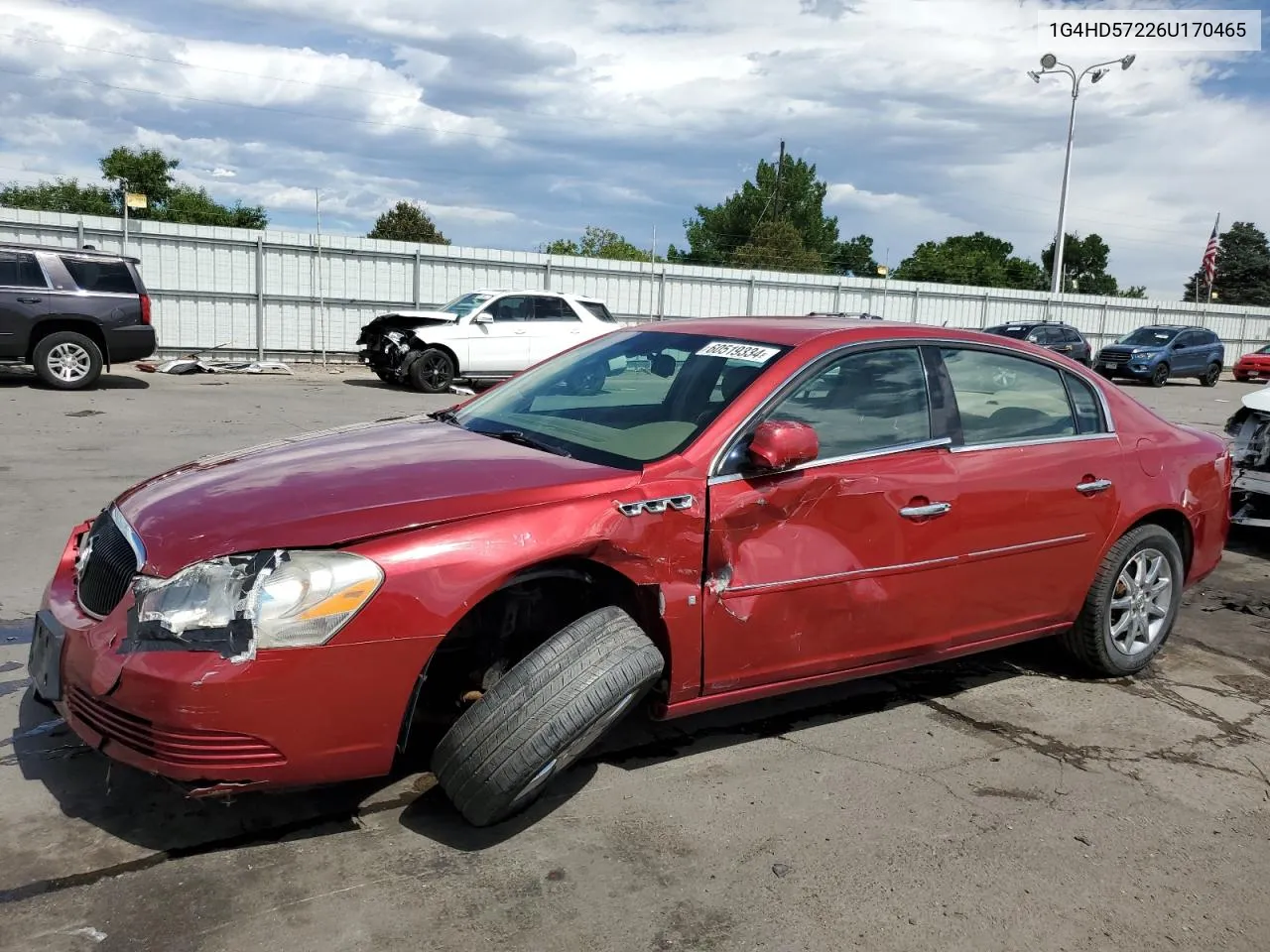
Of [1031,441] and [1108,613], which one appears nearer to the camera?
[1031,441]

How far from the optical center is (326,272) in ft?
68.1

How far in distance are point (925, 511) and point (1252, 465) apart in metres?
4.57

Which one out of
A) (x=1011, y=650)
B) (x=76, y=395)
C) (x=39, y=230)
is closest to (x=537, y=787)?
(x=1011, y=650)

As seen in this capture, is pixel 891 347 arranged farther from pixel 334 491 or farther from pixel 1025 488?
pixel 334 491

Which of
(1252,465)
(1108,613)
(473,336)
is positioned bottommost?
(1108,613)

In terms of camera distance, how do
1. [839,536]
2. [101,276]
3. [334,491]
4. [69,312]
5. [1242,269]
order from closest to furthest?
[334,491] < [839,536] < [69,312] < [101,276] < [1242,269]

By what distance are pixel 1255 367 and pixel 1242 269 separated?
A: 54730 millimetres

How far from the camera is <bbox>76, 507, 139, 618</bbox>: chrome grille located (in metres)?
2.88

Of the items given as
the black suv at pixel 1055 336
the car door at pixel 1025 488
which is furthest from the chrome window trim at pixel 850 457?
the black suv at pixel 1055 336

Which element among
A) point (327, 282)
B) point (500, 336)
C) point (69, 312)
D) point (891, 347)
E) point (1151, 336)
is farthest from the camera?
point (1151, 336)

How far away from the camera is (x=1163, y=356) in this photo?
26359 mm

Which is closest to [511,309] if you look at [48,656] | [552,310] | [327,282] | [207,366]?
Result: [552,310]

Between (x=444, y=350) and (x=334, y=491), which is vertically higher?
(x=444, y=350)

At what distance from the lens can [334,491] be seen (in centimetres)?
300
